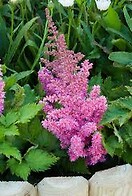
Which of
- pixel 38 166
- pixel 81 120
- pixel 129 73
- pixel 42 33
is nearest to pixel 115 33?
pixel 129 73

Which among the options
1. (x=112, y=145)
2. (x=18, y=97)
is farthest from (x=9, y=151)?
(x=112, y=145)

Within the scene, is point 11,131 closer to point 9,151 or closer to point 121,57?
point 9,151

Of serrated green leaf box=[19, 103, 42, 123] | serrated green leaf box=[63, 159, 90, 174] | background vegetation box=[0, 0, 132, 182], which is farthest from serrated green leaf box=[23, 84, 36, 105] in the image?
serrated green leaf box=[63, 159, 90, 174]

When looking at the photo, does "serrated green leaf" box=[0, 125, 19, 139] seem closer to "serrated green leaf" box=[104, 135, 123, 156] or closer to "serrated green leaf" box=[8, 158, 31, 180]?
"serrated green leaf" box=[8, 158, 31, 180]

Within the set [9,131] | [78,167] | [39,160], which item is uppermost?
[9,131]

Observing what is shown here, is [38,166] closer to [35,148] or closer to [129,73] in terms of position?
[35,148]

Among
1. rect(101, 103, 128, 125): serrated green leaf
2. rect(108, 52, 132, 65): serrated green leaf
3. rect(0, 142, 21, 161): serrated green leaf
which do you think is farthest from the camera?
rect(108, 52, 132, 65): serrated green leaf
